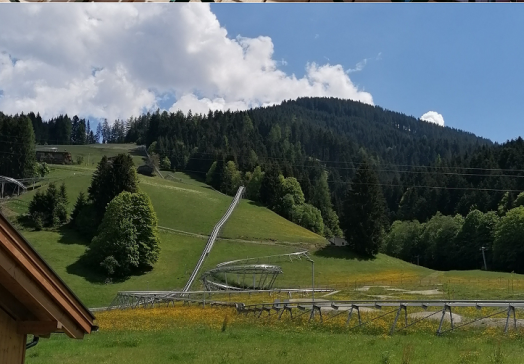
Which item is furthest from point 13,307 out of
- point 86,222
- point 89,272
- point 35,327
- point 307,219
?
point 307,219

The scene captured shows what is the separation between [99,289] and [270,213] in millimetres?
42512

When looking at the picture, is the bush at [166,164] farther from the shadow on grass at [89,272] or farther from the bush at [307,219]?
the shadow on grass at [89,272]

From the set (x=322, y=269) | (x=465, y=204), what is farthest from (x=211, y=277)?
(x=465, y=204)

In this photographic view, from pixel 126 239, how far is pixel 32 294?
189 ft

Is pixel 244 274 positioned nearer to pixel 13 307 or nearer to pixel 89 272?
pixel 89 272

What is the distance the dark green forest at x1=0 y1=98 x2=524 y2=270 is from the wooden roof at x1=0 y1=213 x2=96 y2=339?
2690 inches


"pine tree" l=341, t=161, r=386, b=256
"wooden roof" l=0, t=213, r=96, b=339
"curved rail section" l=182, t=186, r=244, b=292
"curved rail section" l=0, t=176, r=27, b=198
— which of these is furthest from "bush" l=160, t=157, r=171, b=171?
"wooden roof" l=0, t=213, r=96, b=339

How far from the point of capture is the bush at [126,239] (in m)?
57.8

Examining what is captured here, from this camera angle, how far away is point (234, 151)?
459 feet

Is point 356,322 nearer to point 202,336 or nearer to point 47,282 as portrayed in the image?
point 202,336

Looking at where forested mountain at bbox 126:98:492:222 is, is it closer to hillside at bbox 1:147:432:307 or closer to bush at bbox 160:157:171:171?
bush at bbox 160:157:171:171

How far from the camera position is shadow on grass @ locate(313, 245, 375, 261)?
66.8m

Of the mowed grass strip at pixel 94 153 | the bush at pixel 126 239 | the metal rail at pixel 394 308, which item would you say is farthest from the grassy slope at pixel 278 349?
the mowed grass strip at pixel 94 153

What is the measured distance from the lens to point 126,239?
6022cm
